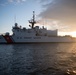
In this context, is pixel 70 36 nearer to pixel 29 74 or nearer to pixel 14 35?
pixel 14 35

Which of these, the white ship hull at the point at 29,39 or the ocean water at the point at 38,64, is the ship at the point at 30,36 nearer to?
the white ship hull at the point at 29,39

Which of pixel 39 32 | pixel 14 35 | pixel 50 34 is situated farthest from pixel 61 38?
pixel 14 35

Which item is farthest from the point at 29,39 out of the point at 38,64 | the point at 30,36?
the point at 38,64

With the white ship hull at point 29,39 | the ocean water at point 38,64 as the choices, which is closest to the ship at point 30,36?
the white ship hull at point 29,39

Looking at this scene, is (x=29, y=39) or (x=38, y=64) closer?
(x=38, y=64)

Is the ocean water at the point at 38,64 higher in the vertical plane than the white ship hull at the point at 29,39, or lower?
lower

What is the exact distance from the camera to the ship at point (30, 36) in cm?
7212

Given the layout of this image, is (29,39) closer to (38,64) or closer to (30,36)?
(30,36)

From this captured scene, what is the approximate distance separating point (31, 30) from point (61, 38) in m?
17.3

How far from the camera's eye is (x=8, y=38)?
71.0 m

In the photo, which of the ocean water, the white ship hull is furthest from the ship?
the ocean water

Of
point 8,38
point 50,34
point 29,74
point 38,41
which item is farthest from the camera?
point 50,34

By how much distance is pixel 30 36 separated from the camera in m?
74.6

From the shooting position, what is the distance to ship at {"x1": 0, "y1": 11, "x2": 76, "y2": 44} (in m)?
72.1
